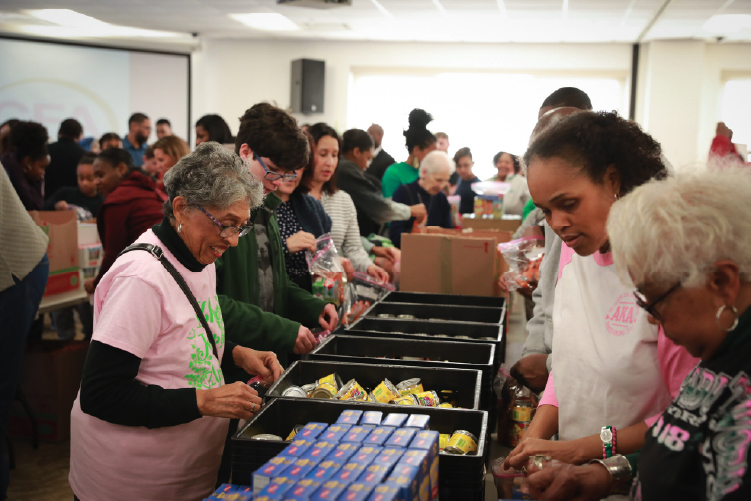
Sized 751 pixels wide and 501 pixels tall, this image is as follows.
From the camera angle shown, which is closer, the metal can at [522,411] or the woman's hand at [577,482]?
the woman's hand at [577,482]

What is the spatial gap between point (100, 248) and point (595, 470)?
3823 millimetres

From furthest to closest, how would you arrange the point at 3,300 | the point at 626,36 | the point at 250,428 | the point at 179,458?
the point at 626,36 → the point at 3,300 → the point at 179,458 → the point at 250,428

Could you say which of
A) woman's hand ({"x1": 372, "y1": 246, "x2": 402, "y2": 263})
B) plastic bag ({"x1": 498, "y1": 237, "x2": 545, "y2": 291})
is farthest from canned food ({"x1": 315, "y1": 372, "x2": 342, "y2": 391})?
woman's hand ({"x1": 372, "y1": 246, "x2": 402, "y2": 263})

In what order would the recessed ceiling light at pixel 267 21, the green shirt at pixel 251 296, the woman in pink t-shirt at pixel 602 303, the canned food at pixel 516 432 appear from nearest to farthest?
the woman in pink t-shirt at pixel 602 303
the canned food at pixel 516 432
the green shirt at pixel 251 296
the recessed ceiling light at pixel 267 21

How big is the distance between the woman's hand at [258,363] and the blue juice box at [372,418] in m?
0.62

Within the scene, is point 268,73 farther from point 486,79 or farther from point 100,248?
point 100,248

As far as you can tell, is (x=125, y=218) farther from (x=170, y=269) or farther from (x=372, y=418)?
(x=372, y=418)

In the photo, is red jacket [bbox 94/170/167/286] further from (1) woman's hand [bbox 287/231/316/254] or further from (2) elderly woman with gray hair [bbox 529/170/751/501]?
(2) elderly woman with gray hair [bbox 529/170/751/501]

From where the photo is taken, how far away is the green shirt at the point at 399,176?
5.19 meters

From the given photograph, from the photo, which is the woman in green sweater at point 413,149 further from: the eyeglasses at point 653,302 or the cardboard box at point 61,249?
the eyeglasses at point 653,302

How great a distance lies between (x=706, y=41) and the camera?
393 inches

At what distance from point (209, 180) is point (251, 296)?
691 millimetres

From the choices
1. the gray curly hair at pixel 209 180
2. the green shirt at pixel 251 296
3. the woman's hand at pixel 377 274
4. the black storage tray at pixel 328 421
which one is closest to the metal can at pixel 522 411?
the black storage tray at pixel 328 421

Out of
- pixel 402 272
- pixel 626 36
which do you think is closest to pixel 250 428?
pixel 402 272
